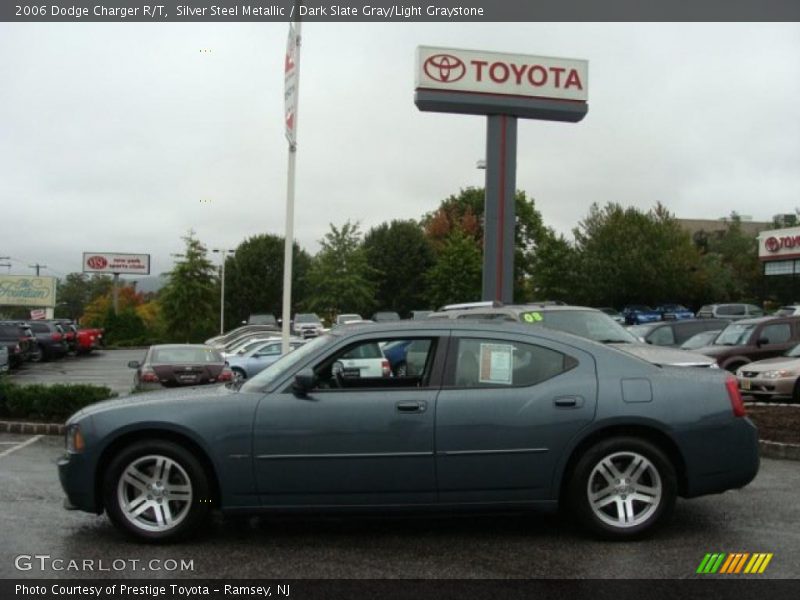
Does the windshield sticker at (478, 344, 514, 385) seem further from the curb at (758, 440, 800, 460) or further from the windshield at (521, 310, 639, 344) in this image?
the windshield at (521, 310, 639, 344)

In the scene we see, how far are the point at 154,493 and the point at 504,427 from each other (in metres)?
2.40

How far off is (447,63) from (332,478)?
21278mm

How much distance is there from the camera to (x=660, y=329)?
→ 812 inches

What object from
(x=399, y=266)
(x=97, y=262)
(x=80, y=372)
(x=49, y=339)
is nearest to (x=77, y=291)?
(x=97, y=262)

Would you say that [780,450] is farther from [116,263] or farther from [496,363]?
[116,263]

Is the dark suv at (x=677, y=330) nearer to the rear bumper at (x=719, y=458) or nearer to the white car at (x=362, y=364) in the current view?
the rear bumper at (x=719, y=458)

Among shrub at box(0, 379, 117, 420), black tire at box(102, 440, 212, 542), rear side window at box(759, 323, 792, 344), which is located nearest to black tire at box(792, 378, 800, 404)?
rear side window at box(759, 323, 792, 344)

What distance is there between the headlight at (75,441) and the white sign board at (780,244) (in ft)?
155

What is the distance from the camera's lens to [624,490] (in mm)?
5746

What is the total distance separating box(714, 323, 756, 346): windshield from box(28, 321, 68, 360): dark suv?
2648 cm

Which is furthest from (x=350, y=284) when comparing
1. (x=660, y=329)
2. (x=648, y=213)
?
(x=660, y=329)

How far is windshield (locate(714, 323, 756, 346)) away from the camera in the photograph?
57.2ft

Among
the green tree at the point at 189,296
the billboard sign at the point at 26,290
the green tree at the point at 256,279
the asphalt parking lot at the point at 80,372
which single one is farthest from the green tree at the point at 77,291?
the asphalt parking lot at the point at 80,372

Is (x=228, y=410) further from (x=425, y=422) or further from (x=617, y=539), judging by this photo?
(x=617, y=539)
